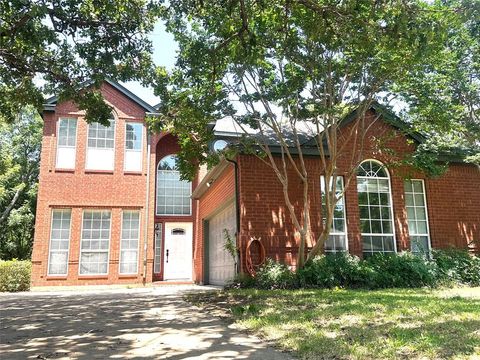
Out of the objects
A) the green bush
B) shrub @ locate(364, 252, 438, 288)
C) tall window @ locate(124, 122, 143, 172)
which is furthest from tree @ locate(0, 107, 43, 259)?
shrub @ locate(364, 252, 438, 288)

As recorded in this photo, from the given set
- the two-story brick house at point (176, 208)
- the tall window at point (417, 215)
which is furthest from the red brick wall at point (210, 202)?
the tall window at point (417, 215)

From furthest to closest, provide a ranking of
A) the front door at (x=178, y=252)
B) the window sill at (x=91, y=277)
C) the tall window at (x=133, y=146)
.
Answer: the front door at (x=178, y=252)
the tall window at (x=133, y=146)
the window sill at (x=91, y=277)

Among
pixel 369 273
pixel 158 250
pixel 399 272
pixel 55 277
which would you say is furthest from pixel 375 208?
pixel 55 277

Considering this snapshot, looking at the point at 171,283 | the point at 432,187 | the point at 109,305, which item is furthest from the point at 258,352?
the point at 171,283

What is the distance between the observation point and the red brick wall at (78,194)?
17172 millimetres

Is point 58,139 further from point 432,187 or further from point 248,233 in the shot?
point 432,187

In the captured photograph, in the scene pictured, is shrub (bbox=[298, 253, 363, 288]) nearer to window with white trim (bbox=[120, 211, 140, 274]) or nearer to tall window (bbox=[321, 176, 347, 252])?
tall window (bbox=[321, 176, 347, 252])

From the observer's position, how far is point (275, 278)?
10969 millimetres

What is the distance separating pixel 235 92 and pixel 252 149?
1.64 metres

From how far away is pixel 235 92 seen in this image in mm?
11633

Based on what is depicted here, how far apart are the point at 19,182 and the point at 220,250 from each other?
17556 mm

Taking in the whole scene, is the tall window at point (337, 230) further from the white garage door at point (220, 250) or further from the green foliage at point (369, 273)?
the white garage door at point (220, 250)

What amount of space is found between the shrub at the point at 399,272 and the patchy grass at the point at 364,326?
359 cm

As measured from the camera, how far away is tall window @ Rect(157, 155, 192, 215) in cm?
1962
